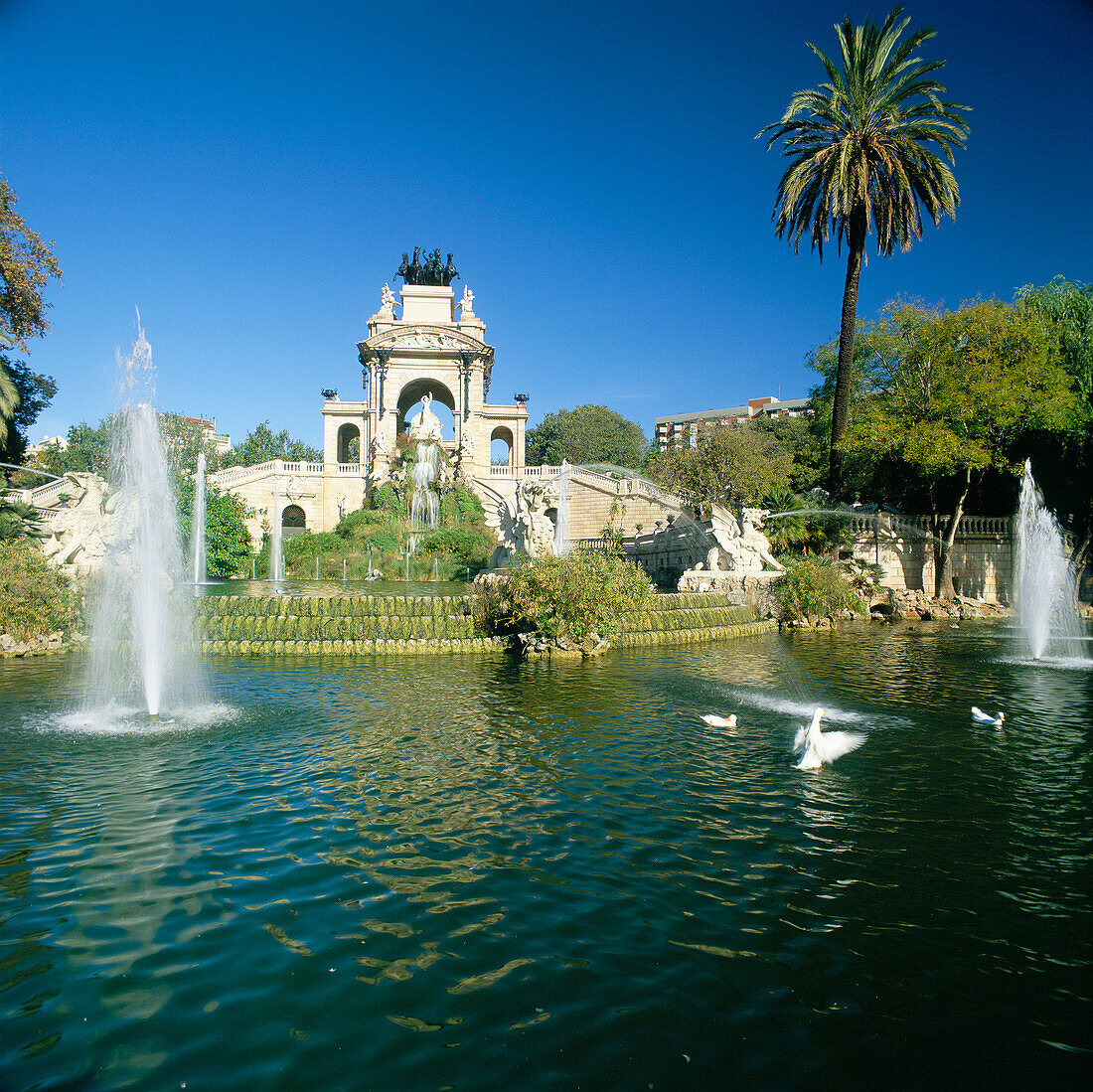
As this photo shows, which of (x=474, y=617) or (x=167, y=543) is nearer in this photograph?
(x=167, y=543)

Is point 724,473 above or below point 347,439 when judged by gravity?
below

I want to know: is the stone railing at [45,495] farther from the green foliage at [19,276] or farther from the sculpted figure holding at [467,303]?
the sculpted figure holding at [467,303]

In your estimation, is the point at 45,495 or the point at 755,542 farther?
the point at 45,495

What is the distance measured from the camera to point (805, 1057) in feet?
10.4

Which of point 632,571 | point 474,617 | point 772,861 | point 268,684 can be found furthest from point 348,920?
point 632,571

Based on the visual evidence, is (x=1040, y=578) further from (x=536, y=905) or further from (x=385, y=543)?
(x=385, y=543)

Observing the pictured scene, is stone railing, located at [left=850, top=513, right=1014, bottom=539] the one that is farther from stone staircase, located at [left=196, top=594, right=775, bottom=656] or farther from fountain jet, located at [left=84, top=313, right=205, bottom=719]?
fountain jet, located at [left=84, top=313, right=205, bottom=719]

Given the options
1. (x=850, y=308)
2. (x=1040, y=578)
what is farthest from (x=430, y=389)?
(x=1040, y=578)

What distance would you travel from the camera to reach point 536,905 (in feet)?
14.6

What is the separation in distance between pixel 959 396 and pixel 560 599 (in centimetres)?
1733

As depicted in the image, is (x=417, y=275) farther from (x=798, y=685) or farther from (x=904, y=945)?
(x=904, y=945)

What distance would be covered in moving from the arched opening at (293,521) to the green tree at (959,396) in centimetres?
3075

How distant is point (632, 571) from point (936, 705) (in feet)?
24.5

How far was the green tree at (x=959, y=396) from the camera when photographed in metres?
23.6
